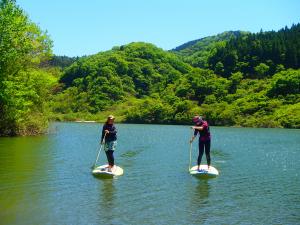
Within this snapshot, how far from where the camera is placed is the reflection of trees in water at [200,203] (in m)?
13.8

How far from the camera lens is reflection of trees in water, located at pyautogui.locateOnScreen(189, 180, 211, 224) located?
45.4ft

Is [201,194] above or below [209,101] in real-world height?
below

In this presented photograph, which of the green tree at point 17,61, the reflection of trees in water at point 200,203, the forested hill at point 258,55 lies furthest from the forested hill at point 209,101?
the reflection of trees in water at point 200,203

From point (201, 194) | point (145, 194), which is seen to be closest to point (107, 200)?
point (145, 194)

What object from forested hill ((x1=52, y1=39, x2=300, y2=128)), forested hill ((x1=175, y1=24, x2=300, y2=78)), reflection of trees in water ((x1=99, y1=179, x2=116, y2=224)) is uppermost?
forested hill ((x1=175, y1=24, x2=300, y2=78))

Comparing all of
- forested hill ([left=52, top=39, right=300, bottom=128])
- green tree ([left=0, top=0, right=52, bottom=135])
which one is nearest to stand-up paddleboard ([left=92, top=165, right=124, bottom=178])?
green tree ([left=0, top=0, right=52, bottom=135])

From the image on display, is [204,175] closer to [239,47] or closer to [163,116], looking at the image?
[163,116]

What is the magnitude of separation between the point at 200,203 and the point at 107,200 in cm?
334

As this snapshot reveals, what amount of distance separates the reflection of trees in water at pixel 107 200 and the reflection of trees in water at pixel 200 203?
2524 mm

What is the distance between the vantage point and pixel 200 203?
635 inches

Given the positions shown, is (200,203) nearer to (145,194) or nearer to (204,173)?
(145,194)

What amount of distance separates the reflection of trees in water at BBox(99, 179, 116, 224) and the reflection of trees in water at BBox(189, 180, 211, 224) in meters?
2.52

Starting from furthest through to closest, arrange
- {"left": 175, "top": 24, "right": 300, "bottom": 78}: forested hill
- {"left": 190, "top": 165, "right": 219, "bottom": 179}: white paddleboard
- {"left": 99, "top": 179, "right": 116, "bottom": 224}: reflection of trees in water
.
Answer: {"left": 175, "top": 24, "right": 300, "bottom": 78}: forested hill < {"left": 190, "top": 165, "right": 219, "bottom": 179}: white paddleboard < {"left": 99, "top": 179, "right": 116, "bottom": 224}: reflection of trees in water

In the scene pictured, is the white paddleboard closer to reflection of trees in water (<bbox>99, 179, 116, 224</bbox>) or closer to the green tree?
reflection of trees in water (<bbox>99, 179, 116, 224</bbox>)
